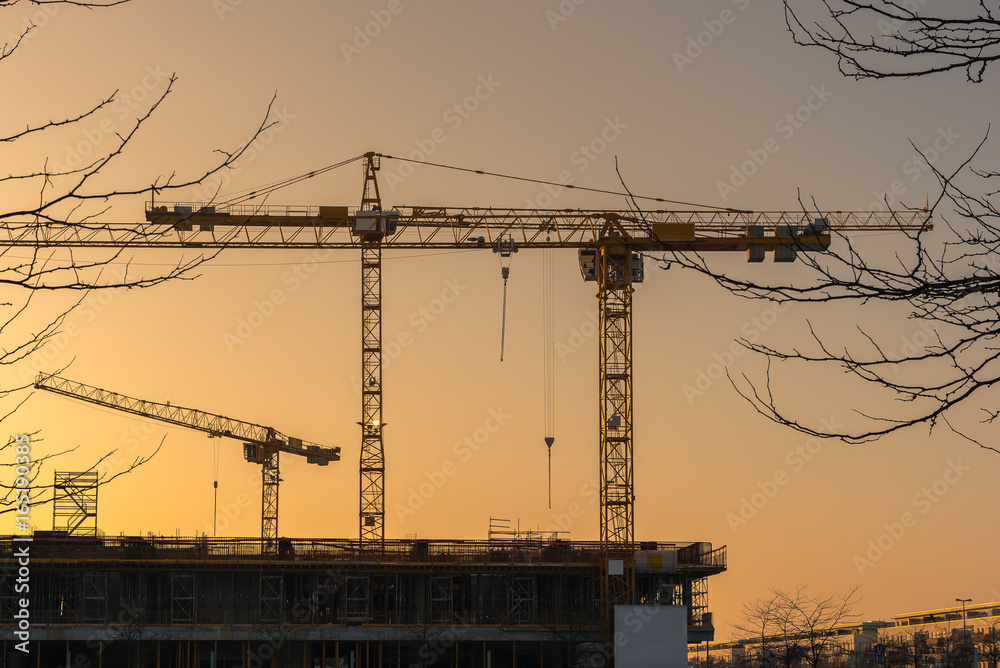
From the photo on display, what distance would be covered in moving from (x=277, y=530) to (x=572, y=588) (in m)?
59.6

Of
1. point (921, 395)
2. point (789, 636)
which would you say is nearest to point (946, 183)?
point (921, 395)

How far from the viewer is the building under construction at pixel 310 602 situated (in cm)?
6956

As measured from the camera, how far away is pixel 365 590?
73125 mm

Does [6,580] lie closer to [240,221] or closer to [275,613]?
[275,613]

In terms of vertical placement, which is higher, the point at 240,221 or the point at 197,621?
the point at 240,221

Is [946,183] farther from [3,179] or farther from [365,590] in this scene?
[365,590]

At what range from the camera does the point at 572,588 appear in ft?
247

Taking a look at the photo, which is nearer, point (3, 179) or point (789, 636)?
point (3, 179)

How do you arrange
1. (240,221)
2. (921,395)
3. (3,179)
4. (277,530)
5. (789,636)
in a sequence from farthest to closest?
(277,530) < (240,221) < (789,636) < (3,179) < (921,395)

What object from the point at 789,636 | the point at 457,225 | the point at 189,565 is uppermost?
the point at 457,225

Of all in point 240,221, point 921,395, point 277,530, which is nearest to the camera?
point 921,395

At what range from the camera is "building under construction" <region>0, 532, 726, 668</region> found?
228 ft

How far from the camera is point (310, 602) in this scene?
72062mm

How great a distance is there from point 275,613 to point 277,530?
56.9 meters
